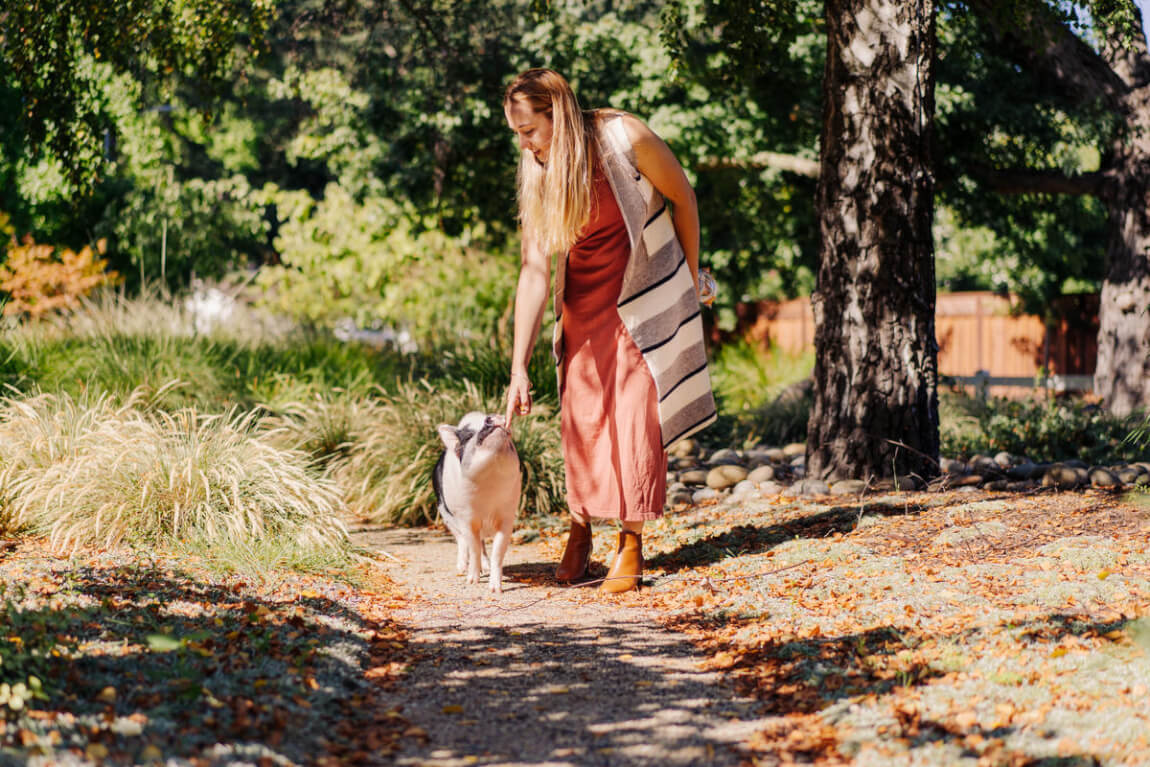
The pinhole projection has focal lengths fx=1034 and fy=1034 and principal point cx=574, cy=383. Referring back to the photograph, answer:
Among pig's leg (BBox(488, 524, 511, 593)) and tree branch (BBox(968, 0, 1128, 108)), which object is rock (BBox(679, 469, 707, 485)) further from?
tree branch (BBox(968, 0, 1128, 108))

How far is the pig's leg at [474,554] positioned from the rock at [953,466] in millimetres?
3161

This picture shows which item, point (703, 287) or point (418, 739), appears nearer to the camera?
point (418, 739)

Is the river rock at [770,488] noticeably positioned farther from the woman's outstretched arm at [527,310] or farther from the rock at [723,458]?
the woman's outstretched arm at [527,310]

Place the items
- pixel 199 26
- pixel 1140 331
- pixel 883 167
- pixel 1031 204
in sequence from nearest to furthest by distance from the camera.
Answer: pixel 883 167 → pixel 199 26 → pixel 1140 331 → pixel 1031 204

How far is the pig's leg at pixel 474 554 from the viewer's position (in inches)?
166

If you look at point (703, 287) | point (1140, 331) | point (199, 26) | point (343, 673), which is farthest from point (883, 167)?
point (1140, 331)

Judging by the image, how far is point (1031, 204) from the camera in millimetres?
14625

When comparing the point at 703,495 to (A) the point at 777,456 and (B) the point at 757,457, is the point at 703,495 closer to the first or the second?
(B) the point at 757,457

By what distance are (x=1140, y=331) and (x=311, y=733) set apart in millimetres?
11129

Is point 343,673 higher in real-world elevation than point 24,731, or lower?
lower

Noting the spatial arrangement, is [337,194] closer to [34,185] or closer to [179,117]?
[34,185]

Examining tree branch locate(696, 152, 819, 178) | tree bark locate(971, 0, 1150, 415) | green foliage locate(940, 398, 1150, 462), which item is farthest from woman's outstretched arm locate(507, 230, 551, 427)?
Answer: tree branch locate(696, 152, 819, 178)

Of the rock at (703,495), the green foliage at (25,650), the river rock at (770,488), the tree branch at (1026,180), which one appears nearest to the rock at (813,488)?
the river rock at (770,488)

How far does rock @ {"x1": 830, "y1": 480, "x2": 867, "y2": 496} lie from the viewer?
17.8 ft
